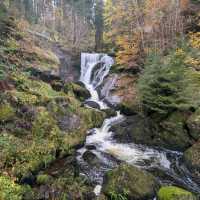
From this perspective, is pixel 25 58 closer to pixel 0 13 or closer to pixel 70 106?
pixel 0 13

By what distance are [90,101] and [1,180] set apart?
452 inches

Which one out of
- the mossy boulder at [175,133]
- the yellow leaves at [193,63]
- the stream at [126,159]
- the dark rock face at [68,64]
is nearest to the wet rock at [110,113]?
the stream at [126,159]

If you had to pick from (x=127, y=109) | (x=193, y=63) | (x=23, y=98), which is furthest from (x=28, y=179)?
(x=193, y=63)

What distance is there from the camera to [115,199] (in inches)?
323

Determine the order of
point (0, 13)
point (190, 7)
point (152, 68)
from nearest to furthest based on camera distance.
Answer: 1. point (152, 68)
2. point (0, 13)
3. point (190, 7)

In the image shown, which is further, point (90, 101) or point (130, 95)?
point (90, 101)

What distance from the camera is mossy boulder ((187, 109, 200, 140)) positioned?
12.0m

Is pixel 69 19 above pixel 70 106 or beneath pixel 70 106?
above

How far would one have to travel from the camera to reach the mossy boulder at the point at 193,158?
10.6 m

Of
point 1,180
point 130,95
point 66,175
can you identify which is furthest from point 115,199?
point 130,95

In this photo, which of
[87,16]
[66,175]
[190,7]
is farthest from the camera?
[87,16]

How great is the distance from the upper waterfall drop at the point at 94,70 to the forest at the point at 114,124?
124cm

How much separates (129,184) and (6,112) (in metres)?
5.83

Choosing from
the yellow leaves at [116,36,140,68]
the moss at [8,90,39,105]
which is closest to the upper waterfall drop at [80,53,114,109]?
the yellow leaves at [116,36,140,68]
